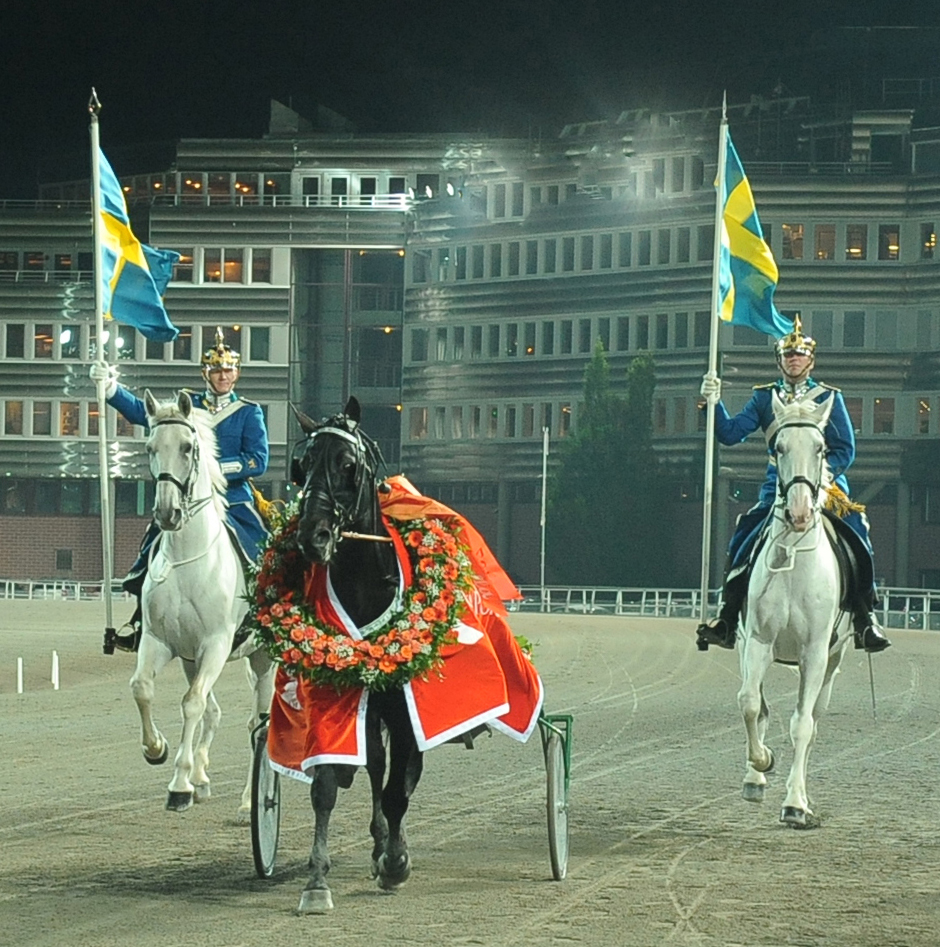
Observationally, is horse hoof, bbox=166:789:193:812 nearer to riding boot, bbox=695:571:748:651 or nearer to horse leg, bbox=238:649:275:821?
horse leg, bbox=238:649:275:821

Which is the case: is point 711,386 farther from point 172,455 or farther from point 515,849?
point 515,849

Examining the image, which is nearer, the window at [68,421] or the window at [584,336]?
the window at [584,336]

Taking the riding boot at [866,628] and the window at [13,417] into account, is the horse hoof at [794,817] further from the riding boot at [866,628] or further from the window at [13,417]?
the window at [13,417]

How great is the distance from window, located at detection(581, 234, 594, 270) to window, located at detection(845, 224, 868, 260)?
31.5 ft

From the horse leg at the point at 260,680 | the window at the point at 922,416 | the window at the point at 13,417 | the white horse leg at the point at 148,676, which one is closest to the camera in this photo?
the white horse leg at the point at 148,676

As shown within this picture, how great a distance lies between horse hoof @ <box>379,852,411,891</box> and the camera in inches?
364

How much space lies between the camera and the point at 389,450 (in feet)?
264

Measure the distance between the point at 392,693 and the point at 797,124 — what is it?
68304 millimetres

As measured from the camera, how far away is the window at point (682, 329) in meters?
73.3

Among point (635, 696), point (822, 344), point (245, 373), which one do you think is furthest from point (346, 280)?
point (635, 696)

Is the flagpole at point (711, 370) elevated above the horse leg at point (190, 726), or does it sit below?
above

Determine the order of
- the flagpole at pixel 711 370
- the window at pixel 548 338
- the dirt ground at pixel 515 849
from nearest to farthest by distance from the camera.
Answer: the dirt ground at pixel 515 849 → the flagpole at pixel 711 370 → the window at pixel 548 338

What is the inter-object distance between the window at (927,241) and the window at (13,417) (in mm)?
36288

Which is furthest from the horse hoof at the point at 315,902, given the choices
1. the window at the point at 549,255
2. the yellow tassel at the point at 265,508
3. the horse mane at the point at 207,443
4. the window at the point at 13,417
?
the window at the point at 13,417
